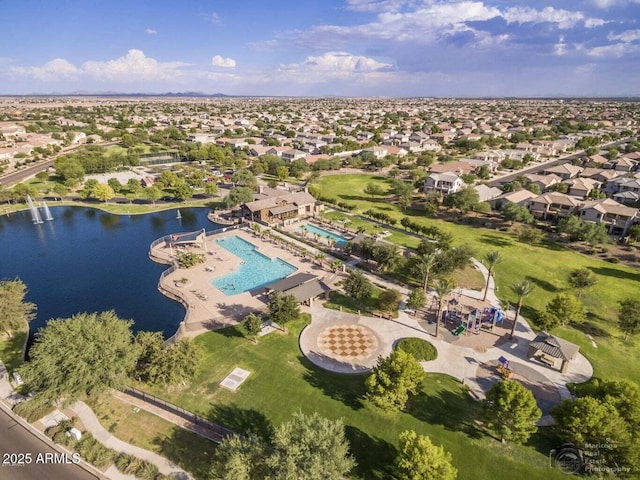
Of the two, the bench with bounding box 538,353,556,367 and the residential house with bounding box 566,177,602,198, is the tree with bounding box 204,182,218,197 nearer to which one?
the bench with bounding box 538,353,556,367

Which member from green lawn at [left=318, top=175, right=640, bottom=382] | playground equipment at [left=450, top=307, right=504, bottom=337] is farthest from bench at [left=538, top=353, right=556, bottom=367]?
playground equipment at [left=450, top=307, right=504, bottom=337]

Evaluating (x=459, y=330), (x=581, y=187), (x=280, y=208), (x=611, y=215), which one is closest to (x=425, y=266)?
(x=459, y=330)

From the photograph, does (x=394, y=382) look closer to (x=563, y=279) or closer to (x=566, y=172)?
(x=563, y=279)

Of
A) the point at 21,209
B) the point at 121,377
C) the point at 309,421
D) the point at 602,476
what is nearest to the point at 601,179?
the point at 602,476

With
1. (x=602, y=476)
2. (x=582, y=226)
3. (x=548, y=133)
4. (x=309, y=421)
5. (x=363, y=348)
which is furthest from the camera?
(x=548, y=133)

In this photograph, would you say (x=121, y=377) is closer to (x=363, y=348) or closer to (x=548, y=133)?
(x=363, y=348)

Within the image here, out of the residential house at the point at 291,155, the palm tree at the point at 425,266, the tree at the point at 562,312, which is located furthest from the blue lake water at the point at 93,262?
the residential house at the point at 291,155

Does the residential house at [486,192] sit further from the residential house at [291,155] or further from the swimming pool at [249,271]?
the residential house at [291,155]

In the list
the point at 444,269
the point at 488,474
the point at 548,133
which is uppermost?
the point at 548,133
